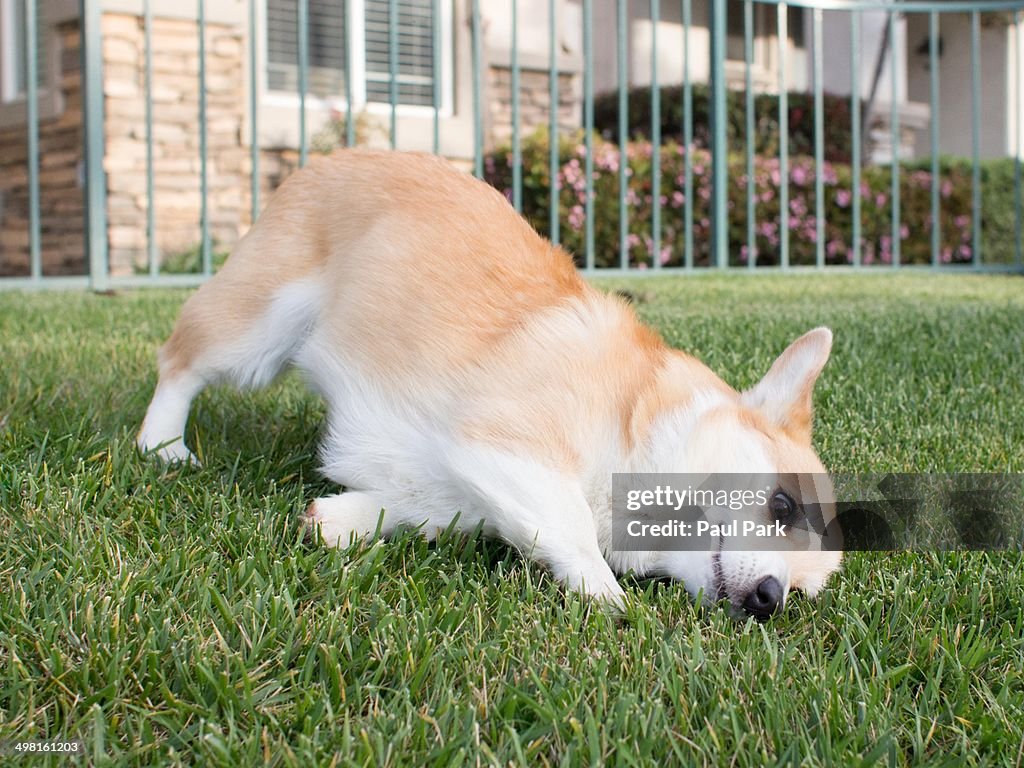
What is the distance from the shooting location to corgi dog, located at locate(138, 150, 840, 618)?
1674mm

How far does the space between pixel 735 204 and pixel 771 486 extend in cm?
761

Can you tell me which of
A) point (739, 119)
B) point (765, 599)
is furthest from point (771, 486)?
point (739, 119)

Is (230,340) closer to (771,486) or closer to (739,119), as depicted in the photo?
(771,486)

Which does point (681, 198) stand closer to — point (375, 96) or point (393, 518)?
point (375, 96)

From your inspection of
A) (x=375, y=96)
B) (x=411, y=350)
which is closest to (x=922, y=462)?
(x=411, y=350)

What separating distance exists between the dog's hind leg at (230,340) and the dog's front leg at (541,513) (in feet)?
2.38

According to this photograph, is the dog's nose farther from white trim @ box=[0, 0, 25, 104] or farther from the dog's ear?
white trim @ box=[0, 0, 25, 104]

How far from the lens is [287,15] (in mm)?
9508

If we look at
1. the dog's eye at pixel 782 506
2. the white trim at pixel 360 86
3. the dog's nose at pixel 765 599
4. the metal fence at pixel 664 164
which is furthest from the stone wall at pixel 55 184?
the dog's nose at pixel 765 599

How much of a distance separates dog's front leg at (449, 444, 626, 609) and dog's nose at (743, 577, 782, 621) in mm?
194

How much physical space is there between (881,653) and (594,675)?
0.40 meters

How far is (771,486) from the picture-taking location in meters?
1.73

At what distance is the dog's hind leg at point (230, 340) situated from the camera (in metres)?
2.27

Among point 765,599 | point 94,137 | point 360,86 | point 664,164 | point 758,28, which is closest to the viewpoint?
point 765,599
